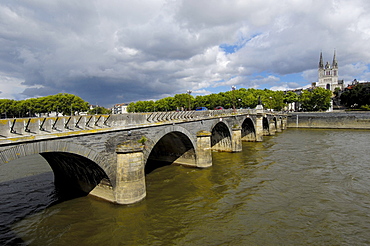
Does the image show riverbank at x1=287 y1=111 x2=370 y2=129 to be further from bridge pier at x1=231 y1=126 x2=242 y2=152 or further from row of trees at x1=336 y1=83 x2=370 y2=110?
bridge pier at x1=231 y1=126 x2=242 y2=152

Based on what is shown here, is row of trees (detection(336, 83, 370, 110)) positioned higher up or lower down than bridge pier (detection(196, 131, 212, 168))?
higher up

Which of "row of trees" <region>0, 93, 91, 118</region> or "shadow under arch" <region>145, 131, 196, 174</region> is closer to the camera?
"shadow under arch" <region>145, 131, 196, 174</region>

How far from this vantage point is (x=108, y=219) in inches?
464

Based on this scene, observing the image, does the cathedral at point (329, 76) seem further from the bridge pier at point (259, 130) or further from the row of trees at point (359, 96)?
the bridge pier at point (259, 130)

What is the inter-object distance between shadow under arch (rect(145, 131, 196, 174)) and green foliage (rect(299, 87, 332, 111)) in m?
80.5

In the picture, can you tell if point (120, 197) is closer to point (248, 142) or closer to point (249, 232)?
point (249, 232)

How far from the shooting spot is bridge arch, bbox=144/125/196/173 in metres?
20.6

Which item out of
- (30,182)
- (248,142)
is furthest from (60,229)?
(248,142)

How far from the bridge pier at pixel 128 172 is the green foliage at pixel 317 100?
293 feet

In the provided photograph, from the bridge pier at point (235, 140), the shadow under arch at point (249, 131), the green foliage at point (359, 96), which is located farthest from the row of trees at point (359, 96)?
the bridge pier at point (235, 140)

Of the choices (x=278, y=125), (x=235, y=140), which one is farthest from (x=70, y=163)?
(x=278, y=125)

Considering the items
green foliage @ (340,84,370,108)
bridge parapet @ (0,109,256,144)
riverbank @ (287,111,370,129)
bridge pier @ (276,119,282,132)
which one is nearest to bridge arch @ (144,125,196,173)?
bridge parapet @ (0,109,256,144)

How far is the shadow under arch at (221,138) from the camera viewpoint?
96.2ft

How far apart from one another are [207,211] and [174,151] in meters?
10.9
